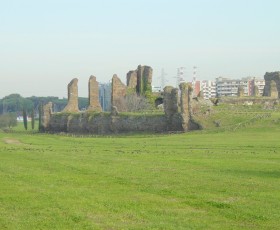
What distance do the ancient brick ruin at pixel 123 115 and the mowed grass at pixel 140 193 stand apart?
30.7m

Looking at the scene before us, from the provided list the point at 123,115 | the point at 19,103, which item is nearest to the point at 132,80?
the point at 123,115

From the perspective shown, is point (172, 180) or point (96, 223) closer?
point (96, 223)

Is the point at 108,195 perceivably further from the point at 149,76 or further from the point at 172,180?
the point at 149,76

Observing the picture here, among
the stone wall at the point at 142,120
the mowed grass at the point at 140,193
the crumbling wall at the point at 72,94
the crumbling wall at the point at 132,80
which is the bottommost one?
the mowed grass at the point at 140,193

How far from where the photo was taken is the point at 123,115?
58688 millimetres

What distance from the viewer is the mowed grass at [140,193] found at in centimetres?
1061

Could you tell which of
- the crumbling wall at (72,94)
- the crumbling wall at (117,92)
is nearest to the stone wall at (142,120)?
the crumbling wall at (72,94)

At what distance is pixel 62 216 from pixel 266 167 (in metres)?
10.5

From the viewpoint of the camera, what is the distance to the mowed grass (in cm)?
1061

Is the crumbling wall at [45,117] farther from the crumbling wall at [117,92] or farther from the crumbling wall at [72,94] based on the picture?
the crumbling wall at [117,92]

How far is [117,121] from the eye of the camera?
58.8 meters

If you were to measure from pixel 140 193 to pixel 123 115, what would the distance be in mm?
44898

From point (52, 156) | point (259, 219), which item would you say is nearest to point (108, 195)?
point (259, 219)

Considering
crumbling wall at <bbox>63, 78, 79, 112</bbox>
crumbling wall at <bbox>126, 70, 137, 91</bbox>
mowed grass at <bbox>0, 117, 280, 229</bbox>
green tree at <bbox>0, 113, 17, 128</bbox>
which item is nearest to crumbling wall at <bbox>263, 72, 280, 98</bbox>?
crumbling wall at <bbox>126, 70, 137, 91</bbox>
